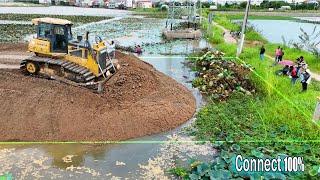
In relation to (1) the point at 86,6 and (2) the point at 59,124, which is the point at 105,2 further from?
(2) the point at 59,124

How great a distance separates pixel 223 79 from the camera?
17.5 metres

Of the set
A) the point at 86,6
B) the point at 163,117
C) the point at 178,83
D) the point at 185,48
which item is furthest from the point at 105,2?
the point at 163,117

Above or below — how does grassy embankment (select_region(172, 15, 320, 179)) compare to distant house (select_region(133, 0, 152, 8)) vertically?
below

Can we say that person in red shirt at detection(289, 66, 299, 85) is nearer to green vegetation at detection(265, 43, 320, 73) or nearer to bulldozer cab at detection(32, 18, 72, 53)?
green vegetation at detection(265, 43, 320, 73)

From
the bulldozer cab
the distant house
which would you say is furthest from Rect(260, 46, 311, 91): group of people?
the distant house

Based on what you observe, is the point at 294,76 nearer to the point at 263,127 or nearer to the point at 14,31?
the point at 263,127

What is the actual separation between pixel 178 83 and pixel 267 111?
537 cm

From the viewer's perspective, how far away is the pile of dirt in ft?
54.3

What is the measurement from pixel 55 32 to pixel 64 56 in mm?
1047

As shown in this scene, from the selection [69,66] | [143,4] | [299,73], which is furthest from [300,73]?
[143,4]

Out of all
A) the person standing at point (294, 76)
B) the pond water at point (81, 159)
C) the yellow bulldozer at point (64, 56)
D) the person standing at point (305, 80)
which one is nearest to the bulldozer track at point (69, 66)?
the yellow bulldozer at point (64, 56)

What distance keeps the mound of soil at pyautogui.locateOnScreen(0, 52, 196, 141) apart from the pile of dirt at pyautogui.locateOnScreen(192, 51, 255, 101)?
3.98 feet

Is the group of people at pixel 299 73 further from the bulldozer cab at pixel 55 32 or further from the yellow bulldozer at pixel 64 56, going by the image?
the bulldozer cab at pixel 55 32

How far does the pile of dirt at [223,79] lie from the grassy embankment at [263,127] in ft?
1.55
